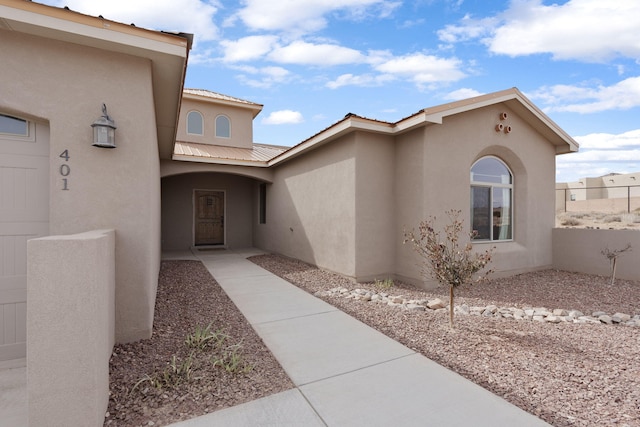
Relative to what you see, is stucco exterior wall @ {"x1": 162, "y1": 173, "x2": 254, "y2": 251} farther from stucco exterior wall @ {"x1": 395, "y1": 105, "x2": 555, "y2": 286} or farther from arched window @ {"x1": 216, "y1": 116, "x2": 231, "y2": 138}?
stucco exterior wall @ {"x1": 395, "y1": 105, "x2": 555, "y2": 286}

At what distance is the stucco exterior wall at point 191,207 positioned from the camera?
1206 cm

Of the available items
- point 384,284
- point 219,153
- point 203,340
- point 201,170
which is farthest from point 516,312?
point 219,153

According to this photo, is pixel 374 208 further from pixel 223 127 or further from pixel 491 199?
pixel 223 127

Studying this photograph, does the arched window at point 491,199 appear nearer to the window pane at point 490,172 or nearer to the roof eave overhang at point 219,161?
the window pane at point 490,172

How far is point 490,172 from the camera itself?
26.9 ft

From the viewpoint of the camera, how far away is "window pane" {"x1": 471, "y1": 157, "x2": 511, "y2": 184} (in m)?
7.94

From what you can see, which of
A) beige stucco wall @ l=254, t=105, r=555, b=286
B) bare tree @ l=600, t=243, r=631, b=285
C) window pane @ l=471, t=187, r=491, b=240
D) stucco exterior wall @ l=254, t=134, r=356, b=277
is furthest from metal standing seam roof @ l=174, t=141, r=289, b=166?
bare tree @ l=600, t=243, r=631, b=285

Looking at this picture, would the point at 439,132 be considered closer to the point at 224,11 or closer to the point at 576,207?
the point at 224,11

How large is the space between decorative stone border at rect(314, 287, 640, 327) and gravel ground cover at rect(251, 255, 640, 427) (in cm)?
22

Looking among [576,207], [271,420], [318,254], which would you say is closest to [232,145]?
[318,254]

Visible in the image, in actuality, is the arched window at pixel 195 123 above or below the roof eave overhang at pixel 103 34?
above

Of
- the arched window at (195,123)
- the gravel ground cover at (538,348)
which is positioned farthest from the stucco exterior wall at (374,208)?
the arched window at (195,123)

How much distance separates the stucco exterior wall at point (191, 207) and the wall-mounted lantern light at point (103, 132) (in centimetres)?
907

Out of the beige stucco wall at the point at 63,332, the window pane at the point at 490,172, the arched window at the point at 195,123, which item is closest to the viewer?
the beige stucco wall at the point at 63,332
